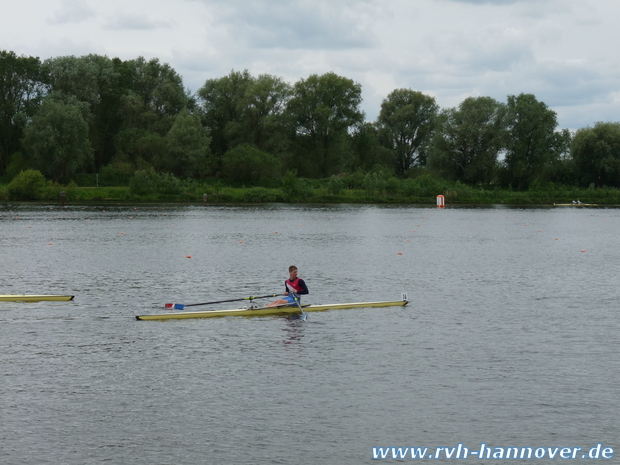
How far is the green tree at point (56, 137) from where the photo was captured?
325 feet

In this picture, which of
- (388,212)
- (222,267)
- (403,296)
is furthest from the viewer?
(388,212)

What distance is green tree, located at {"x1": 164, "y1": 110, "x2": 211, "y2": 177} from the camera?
106062 mm

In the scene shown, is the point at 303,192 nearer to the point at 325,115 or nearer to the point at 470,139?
the point at 325,115

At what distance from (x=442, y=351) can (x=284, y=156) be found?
102452 millimetres

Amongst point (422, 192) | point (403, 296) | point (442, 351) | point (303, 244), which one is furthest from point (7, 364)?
point (422, 192)

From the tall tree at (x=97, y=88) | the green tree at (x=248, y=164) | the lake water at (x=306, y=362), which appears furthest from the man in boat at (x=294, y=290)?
the green tree at (x=248, y=164)

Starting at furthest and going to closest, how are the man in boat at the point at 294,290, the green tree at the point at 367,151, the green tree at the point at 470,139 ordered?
the green tree at the point at 367,151
the green tree at the point at 470,139
the man in boat at the point at 294,290

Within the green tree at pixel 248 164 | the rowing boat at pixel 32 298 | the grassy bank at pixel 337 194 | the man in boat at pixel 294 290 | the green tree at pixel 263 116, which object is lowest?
the rowing boat at pixel 32 298

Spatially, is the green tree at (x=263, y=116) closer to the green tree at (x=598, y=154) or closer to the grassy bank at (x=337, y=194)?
the grassy bank at (x=337, y=194)

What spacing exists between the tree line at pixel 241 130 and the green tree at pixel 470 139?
17 cm

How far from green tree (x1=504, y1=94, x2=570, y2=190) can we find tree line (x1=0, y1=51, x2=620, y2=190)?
16cm

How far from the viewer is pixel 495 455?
13711 mm

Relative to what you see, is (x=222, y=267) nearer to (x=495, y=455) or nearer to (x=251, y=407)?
(x=251, y=407)

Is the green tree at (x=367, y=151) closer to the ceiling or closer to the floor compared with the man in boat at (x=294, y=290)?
closer to the ceiling
